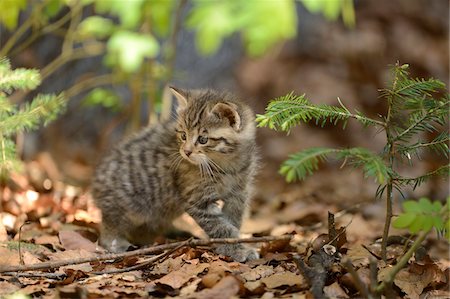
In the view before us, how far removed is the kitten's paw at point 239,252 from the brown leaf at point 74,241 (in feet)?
2.58

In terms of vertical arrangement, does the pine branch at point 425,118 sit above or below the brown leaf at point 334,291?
above

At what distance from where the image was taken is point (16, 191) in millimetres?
5586

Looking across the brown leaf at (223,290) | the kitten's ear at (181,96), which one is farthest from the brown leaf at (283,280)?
the kitten's ear at (181,96)

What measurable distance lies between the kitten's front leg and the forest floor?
10 centimetres

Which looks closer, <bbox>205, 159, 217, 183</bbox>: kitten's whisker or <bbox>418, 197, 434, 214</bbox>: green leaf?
<bbox>418, 197, 434, 214</bbox>: green leaf

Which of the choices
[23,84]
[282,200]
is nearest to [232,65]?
[282,200]

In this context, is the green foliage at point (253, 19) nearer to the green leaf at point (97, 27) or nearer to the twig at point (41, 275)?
the twig at point (41, 275)

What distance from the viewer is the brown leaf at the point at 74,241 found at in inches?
159

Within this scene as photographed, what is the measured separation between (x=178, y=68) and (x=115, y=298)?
15.8 ft

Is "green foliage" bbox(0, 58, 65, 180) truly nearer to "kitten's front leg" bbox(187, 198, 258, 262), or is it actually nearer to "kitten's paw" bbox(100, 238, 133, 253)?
"kitten's paw" bbox(100, 238, 133, 253)

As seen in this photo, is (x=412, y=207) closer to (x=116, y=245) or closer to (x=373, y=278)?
(x=373, y=278)

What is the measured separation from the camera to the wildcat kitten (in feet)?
14.1

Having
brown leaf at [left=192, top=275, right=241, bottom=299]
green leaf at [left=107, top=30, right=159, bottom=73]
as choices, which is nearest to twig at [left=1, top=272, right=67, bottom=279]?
brown leaf at [left=192, top=275, right=241, bottom=299]

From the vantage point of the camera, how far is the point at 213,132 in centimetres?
432
